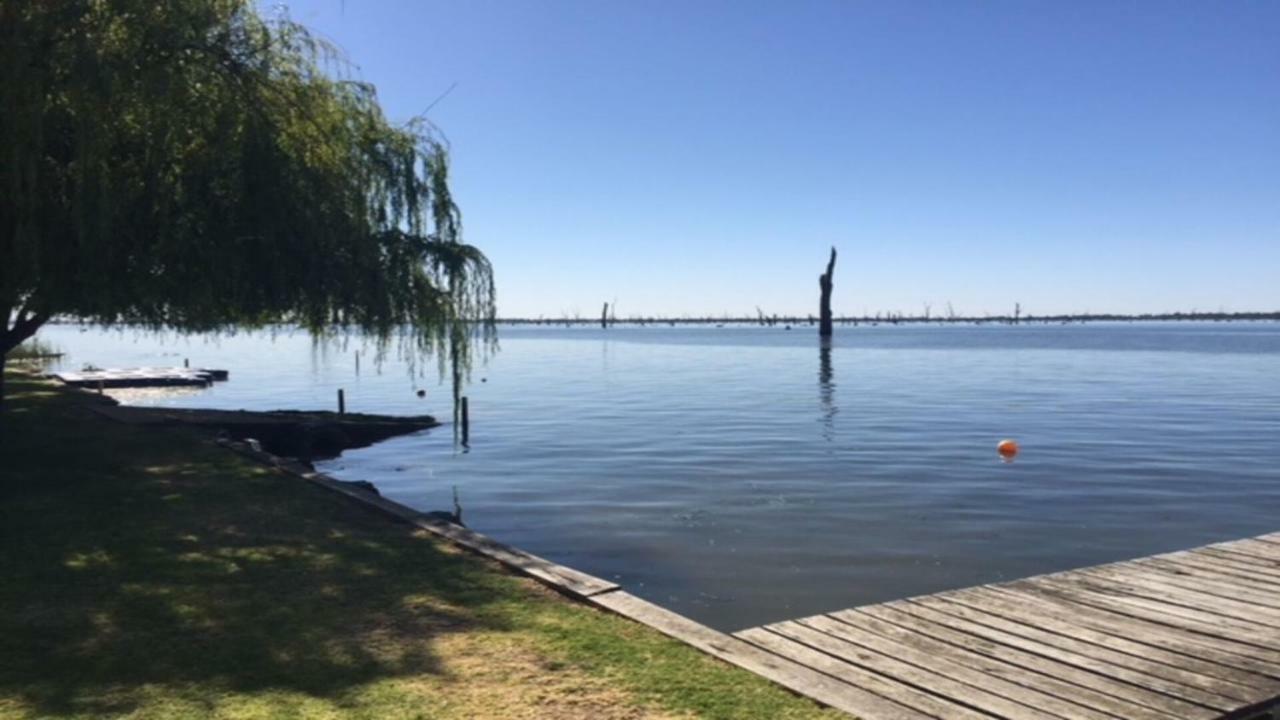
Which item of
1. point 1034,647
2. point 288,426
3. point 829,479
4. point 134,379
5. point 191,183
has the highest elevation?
point 191,183

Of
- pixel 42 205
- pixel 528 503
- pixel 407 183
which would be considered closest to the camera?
pixel 42 205

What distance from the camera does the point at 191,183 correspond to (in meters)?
12.5

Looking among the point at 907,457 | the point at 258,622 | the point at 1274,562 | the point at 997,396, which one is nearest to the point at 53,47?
the point at 258,622

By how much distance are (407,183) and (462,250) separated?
Result: 145 centimetres

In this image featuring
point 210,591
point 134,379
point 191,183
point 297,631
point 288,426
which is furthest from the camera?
point 134,379

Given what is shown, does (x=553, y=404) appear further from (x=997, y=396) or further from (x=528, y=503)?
(x=528, y=503)

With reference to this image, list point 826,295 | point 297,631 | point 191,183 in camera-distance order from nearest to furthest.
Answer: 1. point 297,631
2. point 191,183
3. point 826,295

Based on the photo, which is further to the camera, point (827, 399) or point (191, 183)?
point (827, 399)

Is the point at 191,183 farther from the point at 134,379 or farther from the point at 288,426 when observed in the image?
the point at 134,379

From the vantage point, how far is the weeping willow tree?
11.3 metres

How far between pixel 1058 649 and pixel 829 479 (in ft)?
41.1

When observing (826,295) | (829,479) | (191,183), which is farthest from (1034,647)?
(826,295)

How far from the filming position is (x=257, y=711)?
5.20 meters

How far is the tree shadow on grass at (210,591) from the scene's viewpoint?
19.1 ft
